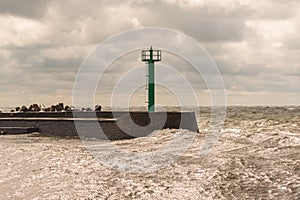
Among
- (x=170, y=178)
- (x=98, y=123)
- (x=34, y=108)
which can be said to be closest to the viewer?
(x=170, y=178)

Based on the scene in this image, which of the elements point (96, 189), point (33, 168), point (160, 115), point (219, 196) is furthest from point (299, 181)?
point (160, 115)

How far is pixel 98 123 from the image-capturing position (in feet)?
74.6

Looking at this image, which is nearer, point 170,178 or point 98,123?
point 170,178

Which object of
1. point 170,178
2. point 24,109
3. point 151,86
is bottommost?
point 170,178

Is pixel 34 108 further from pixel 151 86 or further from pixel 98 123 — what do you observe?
pixel 151 86

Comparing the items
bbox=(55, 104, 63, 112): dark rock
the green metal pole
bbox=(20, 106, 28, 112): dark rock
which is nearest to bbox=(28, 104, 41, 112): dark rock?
bbox=(20, 106, 28, 112): dark rock

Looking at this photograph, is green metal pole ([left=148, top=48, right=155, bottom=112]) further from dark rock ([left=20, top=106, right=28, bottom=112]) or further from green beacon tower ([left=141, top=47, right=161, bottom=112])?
dark rock ([left=20, top=106, right=28, bottom=112])

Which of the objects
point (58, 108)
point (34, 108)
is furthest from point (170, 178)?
point (34, 108)

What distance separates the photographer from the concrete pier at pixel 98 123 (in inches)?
837

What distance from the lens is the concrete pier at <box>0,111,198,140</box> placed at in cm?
2125

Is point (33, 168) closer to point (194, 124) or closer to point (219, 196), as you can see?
point (219, 196)

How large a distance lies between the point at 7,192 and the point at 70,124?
15.8m

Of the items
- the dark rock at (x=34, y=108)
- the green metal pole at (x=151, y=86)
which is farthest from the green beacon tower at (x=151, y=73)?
the dark rock at (x=34, y=108)

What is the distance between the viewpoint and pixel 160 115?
69.6 feet
